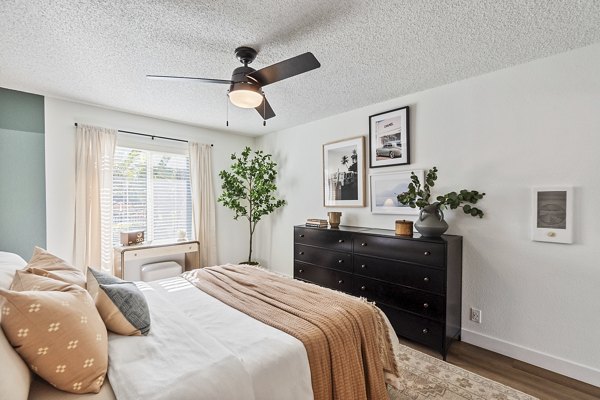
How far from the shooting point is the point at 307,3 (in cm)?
165

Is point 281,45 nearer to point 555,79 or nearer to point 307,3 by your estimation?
point 307,3

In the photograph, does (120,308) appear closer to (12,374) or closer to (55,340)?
(55,340)

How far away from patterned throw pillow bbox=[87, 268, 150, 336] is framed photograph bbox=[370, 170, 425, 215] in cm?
262

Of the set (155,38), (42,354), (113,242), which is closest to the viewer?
(42,354)

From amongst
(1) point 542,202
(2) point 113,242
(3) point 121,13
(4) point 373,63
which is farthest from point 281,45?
(2) point 113,242

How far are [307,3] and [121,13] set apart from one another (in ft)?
3.93

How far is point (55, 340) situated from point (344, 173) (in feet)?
10.6


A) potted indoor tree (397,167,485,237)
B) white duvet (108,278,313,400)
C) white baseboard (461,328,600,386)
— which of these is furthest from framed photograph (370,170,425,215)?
white duvet (108,278,313,400)

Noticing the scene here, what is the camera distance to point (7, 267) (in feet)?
5.53

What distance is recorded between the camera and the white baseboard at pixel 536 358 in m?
2.03

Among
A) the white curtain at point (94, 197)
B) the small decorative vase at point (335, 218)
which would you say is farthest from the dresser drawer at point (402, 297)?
the white curtain at point (94, 197)

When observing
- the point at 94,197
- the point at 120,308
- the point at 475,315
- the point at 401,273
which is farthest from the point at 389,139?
the point at 94,197

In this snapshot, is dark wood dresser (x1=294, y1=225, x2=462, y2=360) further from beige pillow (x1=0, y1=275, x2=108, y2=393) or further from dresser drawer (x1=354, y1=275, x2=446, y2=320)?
beige pillow (x1=0, y1=275, x2=108, y2=393)

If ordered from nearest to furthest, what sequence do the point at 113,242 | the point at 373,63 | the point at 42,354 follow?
1. the point at 42,354
2. the point at 373,63
3. the point at 113,242
